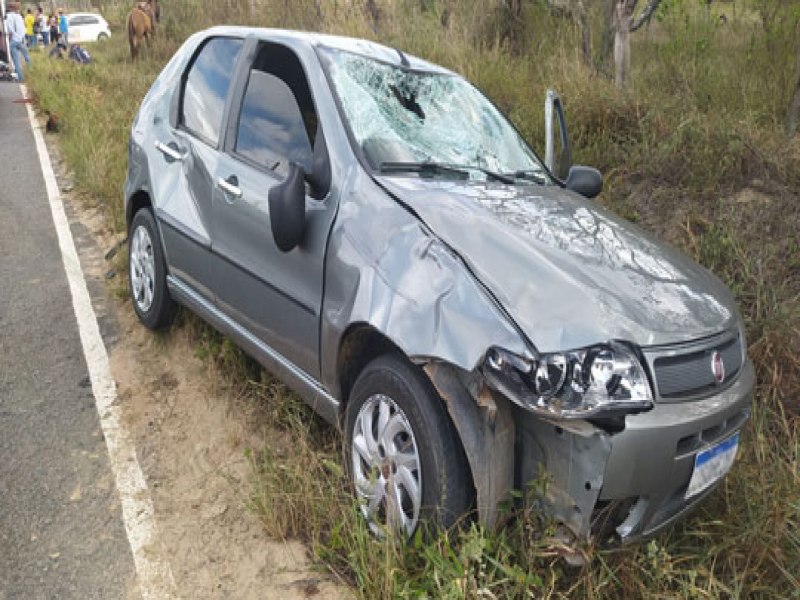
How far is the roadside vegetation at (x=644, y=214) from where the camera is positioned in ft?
8.29

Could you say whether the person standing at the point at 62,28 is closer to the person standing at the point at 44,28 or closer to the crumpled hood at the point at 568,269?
the person standing at the point at 44,28

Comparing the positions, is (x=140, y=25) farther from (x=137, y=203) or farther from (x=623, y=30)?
(x=137, y=203)

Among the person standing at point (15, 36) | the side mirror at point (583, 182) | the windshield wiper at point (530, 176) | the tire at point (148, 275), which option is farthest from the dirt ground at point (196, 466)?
the person standing at point (15, 36)

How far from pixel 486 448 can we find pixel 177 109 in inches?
119

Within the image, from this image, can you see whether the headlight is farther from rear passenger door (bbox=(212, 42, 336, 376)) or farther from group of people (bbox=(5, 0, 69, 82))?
group of people (bbox=(5, 0, 69, 82))

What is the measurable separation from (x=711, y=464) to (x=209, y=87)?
316 cm

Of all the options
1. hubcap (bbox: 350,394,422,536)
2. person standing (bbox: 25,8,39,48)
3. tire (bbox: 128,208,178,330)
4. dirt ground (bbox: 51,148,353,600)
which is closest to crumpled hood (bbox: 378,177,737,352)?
hubcap (bbox: 350,394,422,536)

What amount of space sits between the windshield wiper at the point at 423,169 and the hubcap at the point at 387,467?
0.99 metres

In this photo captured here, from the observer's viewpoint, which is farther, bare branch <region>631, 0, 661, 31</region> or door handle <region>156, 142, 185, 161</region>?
bare branch <region>631, 0, 661, 31</region>

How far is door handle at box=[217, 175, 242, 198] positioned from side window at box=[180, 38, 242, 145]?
37 centimetres

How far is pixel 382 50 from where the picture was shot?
12.9 feet

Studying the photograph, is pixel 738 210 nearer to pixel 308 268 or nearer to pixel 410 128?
pixel 410 128

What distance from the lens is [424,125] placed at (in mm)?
3531

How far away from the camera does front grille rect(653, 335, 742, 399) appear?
2361mm
